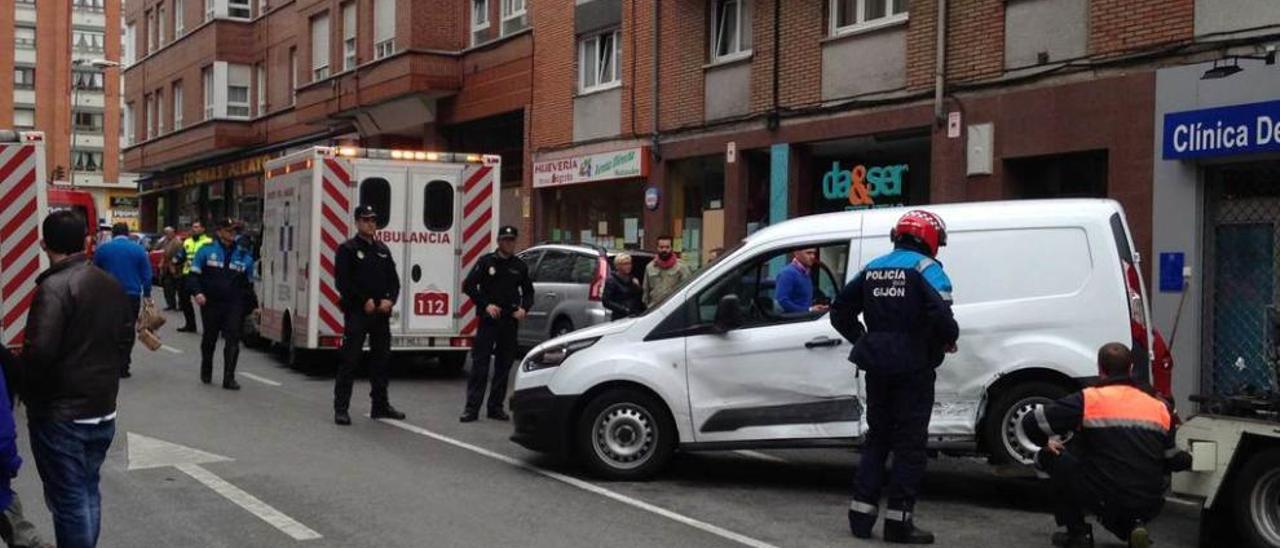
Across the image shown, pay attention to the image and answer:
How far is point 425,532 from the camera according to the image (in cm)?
747

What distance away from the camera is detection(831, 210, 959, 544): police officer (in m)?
7.20

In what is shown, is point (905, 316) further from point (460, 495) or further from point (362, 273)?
point (362, 273)

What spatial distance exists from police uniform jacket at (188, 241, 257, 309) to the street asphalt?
2.53 metres

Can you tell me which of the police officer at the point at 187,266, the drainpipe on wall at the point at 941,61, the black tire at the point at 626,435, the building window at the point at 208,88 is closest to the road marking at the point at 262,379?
the police officer at the point at 187,266

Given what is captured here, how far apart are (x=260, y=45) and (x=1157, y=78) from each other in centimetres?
2980

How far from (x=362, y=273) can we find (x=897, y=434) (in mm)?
6053

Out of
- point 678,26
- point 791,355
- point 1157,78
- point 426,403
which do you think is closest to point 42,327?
point 791,355

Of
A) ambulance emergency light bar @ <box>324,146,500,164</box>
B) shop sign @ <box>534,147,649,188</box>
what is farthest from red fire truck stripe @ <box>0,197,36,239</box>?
shop sign @ <box>534,147,649,188</box>

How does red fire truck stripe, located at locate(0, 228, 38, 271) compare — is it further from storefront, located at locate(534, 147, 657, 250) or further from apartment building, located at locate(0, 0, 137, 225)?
apartment building, located at locate(0, 0, 137, 225)

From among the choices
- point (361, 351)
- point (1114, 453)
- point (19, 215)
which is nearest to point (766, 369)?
point (1114, 453)

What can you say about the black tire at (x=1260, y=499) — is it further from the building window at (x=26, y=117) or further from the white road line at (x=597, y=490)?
the building window at (x=26, y=117)

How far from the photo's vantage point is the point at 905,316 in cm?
719

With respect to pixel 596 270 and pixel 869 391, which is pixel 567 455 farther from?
pixel 596 270

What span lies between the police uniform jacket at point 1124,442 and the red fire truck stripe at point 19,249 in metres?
8.33
